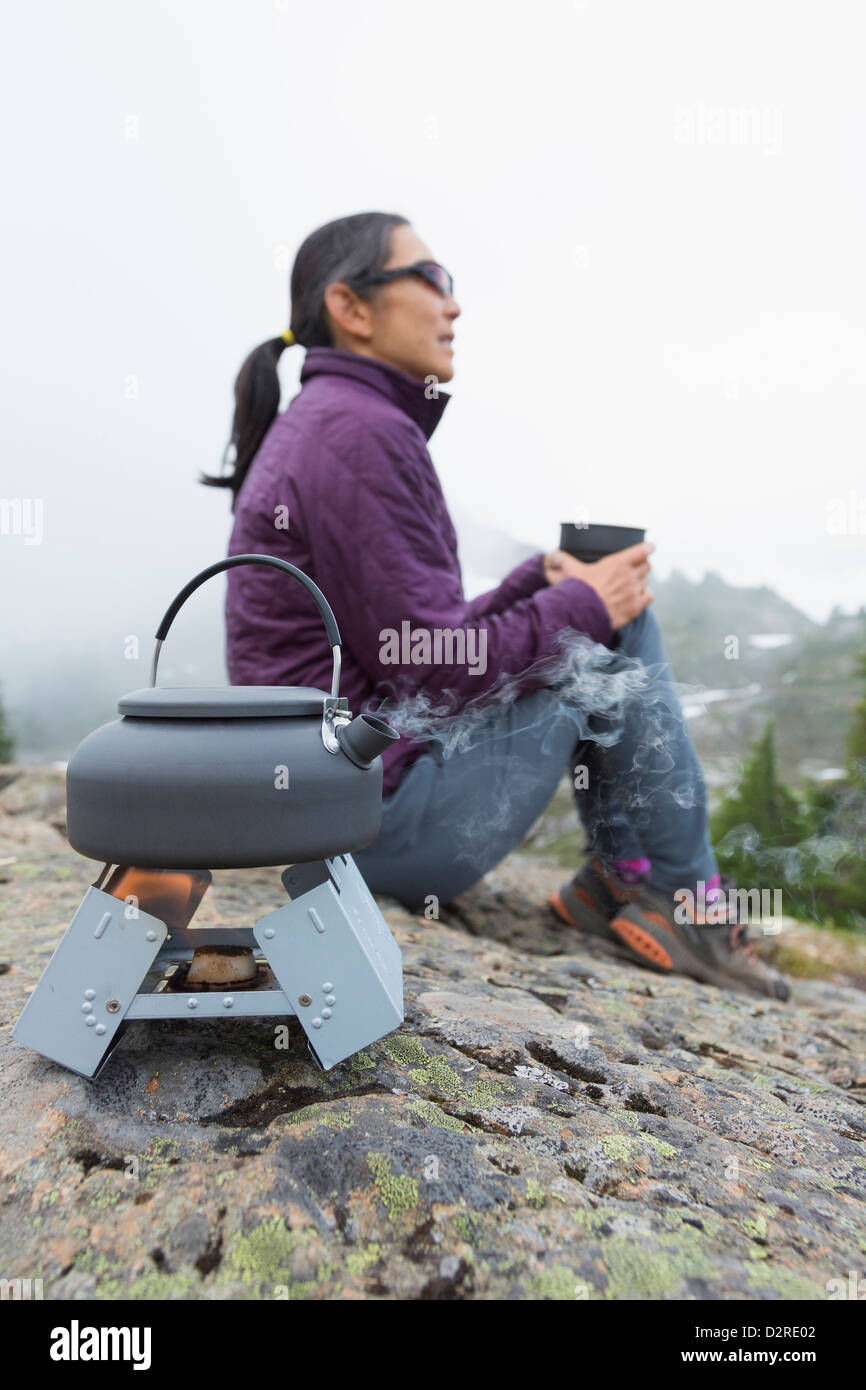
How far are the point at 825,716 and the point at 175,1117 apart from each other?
1661 inches

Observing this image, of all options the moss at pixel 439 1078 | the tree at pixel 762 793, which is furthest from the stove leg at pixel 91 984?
the tree at pixel 762 793

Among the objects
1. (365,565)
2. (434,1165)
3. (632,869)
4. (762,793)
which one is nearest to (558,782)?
(632,869)

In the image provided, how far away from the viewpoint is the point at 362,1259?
1.30 m

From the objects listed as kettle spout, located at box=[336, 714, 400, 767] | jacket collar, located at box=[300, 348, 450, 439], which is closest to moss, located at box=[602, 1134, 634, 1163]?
kettle spout, located at box=[336, 714, 400, 767]

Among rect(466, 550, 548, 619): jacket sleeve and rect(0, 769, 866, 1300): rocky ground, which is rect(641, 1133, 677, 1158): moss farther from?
rect(466, 550, 548, 619): jacket sleeve

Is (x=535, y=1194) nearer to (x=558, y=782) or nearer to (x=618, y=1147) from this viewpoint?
(x=618, y=1147)

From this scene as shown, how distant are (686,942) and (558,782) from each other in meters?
0.79

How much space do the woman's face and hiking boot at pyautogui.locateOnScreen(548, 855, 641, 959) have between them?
6.19 ft

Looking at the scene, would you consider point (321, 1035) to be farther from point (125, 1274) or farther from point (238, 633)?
point (238, 633)

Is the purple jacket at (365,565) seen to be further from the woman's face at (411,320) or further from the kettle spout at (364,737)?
the kettle spout at (364,737)

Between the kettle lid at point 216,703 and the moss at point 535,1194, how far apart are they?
0.88m

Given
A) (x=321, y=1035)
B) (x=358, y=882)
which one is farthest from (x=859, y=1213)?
(x=358, y=882)

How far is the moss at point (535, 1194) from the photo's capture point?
4.67ft

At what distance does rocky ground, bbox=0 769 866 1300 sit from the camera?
129cm
